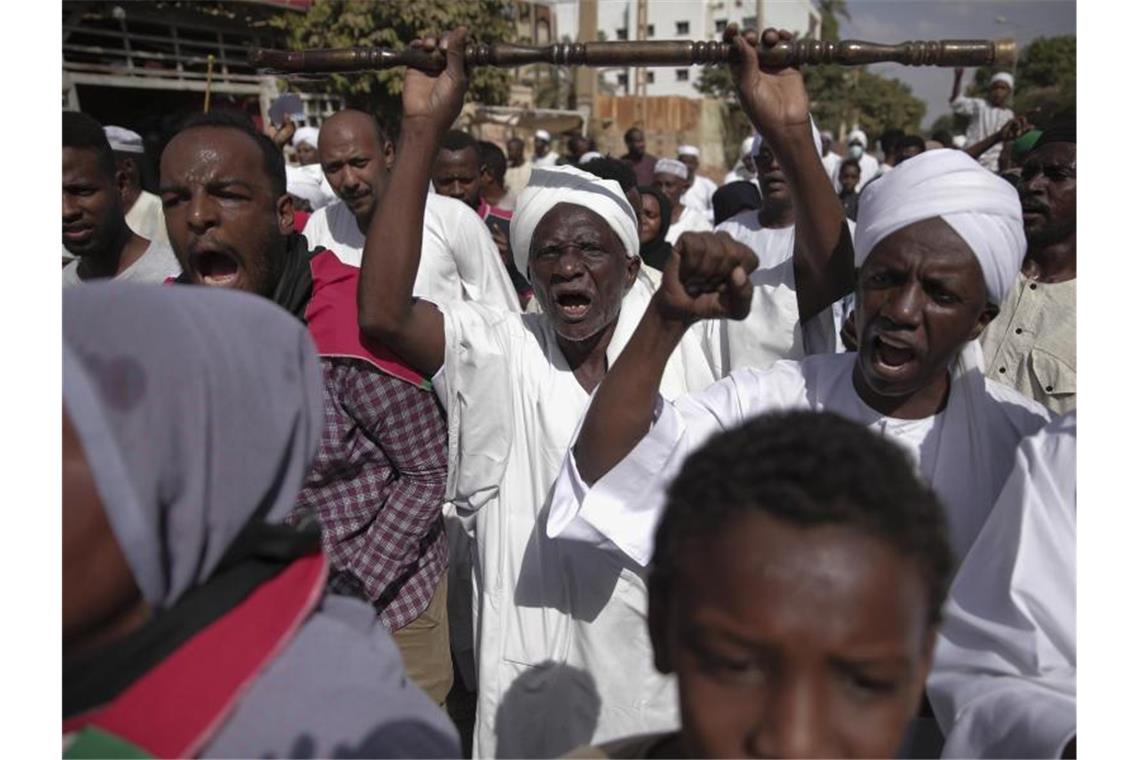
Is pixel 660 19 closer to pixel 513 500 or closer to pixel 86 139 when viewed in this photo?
pixel 86 139

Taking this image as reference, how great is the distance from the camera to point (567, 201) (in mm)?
3113

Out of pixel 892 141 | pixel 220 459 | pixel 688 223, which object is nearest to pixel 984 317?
pixel 220 459

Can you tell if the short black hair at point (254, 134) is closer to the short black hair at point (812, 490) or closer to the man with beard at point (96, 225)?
the man with beard at point (96, 225)

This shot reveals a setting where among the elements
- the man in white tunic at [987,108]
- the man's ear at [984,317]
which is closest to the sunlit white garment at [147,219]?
the man's ear at [984,317]

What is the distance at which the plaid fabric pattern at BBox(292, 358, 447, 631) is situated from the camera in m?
2.60

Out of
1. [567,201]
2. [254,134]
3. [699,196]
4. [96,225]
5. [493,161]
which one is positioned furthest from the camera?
[699,196]

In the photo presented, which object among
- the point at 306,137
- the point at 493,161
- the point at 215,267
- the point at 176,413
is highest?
the point at 306,137

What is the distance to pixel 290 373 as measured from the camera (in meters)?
1.30

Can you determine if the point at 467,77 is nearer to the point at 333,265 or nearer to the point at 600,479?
the point at 333,265

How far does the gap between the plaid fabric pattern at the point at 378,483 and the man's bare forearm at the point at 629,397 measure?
27.1 inches

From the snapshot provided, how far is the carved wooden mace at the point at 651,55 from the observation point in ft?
8.18

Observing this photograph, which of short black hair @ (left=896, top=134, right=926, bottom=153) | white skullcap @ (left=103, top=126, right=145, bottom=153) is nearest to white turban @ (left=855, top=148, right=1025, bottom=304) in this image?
white skullcap @ (left=103, top=126, right=145, bottom=153)

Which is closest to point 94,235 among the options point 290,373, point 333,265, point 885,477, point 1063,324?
point 333,265

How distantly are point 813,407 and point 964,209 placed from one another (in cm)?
54
